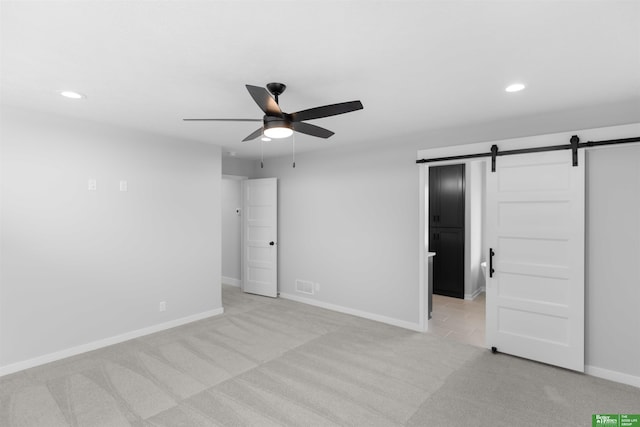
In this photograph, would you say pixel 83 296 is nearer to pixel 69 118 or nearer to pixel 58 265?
pixel 58 265

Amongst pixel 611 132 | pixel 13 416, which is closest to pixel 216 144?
pixel 13 416

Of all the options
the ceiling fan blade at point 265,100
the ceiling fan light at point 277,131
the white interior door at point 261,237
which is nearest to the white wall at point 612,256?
the ceiling fan light at point 277,131

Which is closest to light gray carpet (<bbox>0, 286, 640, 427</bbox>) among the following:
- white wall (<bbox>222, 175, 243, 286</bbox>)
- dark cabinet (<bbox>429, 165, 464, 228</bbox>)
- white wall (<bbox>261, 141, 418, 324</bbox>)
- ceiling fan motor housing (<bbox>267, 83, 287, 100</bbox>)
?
white wall (<bbox>261, 141, 418, 324</bbox>)

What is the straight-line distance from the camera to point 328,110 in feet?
7.72

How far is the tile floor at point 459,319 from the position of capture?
410 centimetres

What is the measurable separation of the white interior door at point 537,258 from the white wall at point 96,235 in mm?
3751

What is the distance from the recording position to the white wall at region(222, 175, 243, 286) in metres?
6.78

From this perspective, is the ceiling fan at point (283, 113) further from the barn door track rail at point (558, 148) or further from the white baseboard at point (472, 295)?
the white baseboard at point (472, 295)

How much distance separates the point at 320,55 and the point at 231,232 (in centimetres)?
534

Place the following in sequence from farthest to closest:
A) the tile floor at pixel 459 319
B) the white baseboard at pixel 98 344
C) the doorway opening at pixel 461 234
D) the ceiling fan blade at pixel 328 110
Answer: the doorway opening at pixel 461 234, the tile floor at pixel 459 319, the white baseboard at pixel 98 344, the ceiling fan blade at pixel 328 110

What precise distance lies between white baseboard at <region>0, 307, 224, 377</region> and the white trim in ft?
14.6

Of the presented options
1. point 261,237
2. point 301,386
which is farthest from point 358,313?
point 261,237

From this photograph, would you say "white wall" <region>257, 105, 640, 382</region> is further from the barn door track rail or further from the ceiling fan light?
the ceiling fan light

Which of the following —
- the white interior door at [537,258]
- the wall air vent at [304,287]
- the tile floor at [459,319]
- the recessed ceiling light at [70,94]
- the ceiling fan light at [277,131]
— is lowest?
the tile floor at [459,319]
